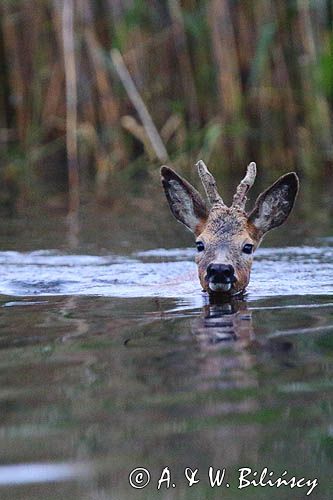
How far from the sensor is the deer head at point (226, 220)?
7.49 m

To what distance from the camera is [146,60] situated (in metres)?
14.4

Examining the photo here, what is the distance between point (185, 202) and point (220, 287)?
99 cm

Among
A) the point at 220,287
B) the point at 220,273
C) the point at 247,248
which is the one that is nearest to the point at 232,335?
the point at 220,273

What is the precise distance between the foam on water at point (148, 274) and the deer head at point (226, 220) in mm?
219

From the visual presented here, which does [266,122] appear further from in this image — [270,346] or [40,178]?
[270,346]

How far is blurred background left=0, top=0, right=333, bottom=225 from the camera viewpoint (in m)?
13.3

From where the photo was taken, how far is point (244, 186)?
7.89 m

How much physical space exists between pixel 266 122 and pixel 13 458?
1048cm

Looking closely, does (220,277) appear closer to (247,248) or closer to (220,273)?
(220,273)

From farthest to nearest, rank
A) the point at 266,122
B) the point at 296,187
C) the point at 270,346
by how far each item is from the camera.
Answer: the point at 266,122
the point at 296,187
the point at 270,346

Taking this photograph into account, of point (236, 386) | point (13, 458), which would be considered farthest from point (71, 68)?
point (13, 458)

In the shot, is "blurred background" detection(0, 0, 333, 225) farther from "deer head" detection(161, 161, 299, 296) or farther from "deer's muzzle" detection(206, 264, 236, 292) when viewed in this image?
"deer's muzzle" detection(206, 264, 236, 292)
